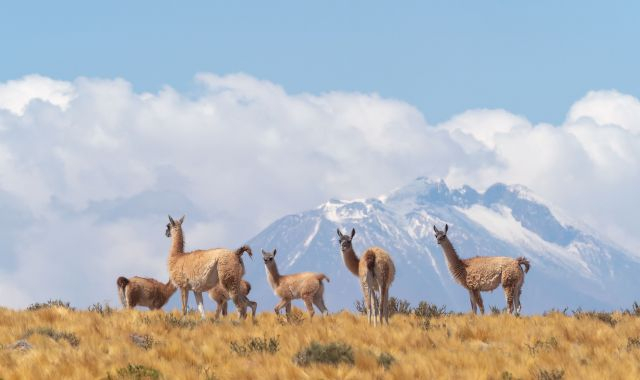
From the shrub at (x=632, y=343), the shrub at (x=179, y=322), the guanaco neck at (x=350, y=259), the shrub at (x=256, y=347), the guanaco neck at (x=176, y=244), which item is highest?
the guanaco neck at (x=176, y=244)

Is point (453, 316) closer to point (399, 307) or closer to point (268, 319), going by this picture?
point (399, 307)

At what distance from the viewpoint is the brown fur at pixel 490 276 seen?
23.5 m

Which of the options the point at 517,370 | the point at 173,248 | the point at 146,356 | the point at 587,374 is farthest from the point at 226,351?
the point at 173,248

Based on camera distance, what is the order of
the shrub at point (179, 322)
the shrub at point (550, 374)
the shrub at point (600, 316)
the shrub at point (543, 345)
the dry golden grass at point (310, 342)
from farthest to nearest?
the shrub at point (600, 316) → the shrub at point (179, 322) → the shrub at point (543, 345) → the dry golden grass at point (310, 342) → the shrub at point (550, 374)

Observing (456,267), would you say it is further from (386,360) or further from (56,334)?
(56,334)

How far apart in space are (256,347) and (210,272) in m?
5.04

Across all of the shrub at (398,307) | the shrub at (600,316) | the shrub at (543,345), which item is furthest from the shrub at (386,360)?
the shrub at (398,307)

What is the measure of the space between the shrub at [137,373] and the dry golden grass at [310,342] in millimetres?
38

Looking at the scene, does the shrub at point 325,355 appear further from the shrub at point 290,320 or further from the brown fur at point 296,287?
the brown fur at point 296,287

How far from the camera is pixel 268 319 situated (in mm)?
21359

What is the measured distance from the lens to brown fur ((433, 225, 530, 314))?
77.2 feet

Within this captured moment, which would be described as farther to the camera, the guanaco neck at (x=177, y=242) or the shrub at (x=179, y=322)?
the guanaco neck at (x=177, y=242)

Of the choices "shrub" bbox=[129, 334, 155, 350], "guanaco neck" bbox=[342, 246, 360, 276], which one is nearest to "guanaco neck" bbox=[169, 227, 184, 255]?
"guanaco neck" bbox=[342, 246, 360, 276]

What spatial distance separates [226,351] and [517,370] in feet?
15.6
